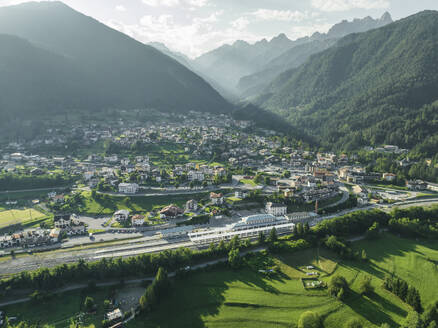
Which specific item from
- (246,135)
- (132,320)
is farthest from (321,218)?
(246,135)

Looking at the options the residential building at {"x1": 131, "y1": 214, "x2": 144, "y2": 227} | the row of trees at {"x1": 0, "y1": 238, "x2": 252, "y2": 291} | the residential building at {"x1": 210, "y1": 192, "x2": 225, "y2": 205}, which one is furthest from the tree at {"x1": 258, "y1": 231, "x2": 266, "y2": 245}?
the residential building at {"x1": 131, "y1": 214, "x2": 144, "y2": 227}

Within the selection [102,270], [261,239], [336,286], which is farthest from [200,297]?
[336,286]

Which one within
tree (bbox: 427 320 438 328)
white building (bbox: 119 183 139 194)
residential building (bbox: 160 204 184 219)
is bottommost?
tree (bbox: 427 320 438 328)

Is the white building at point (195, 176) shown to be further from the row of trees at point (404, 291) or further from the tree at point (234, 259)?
the row of trees at point (404, 291)

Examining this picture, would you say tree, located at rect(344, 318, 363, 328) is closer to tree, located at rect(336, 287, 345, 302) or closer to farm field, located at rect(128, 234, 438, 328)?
farm field, located at rect(128, 234, 438, 328)

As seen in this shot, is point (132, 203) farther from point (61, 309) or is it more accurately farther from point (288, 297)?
point (288, 297)

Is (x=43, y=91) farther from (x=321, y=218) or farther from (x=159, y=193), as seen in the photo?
(x=321, y=218)
